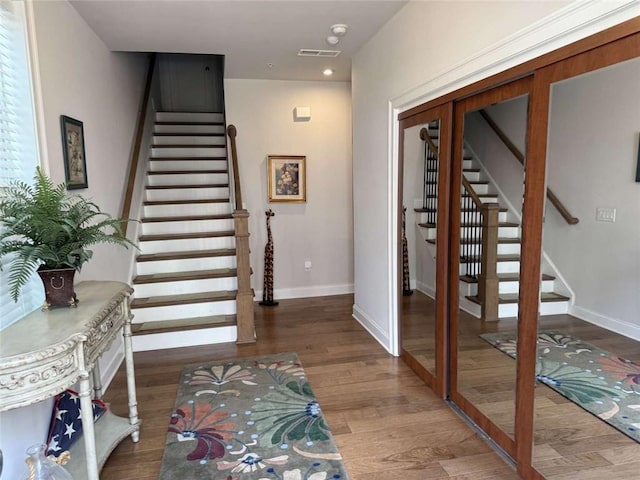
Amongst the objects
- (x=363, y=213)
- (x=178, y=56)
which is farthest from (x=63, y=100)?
(x=178, y=56)

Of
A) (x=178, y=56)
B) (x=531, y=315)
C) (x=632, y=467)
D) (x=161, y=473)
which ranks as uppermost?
(x=178, y=56)

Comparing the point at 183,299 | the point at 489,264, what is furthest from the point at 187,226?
the point at 489,264

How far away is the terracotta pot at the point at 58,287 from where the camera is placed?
1768 mm

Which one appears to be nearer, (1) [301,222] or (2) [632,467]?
(2) [632,467]

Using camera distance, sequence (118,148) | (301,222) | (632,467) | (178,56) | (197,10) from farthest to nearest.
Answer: (178,56), (301,222), (118,148), (197,10), (632,467)

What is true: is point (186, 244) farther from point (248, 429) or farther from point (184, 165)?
point (248, 429)

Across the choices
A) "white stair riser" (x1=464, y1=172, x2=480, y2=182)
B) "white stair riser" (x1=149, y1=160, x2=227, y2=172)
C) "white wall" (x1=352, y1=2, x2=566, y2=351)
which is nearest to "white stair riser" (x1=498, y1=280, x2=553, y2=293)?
"white stair riser" (x1=464, y1=172, x2=480, y2=182)

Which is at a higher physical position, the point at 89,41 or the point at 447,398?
the point at 89,41

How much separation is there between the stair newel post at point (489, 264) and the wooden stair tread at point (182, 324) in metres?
2.37

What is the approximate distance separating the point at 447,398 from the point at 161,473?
178 centimetres

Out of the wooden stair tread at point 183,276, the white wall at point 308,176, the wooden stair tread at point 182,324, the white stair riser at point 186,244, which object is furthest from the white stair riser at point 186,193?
the wooden stair tread at point 182,324

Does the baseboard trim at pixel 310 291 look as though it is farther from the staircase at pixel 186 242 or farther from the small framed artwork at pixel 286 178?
the small framed artwork at pixel 286 178

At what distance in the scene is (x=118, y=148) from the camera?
3.83 metres

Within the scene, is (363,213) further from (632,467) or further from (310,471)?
(632,467)
